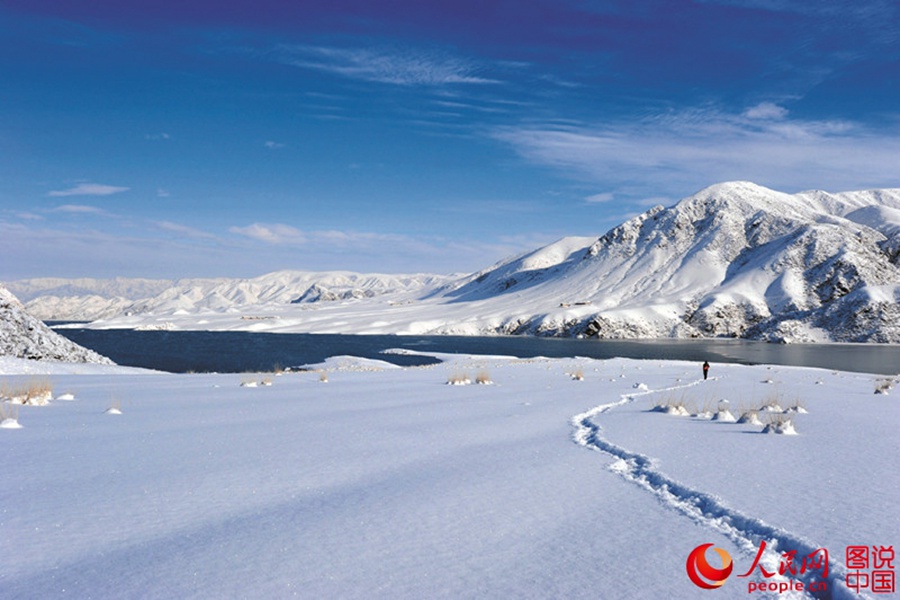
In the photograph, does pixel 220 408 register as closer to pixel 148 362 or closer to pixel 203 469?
pixel 203 469

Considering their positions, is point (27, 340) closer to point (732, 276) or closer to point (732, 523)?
point (732, 523)

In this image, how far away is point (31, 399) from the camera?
1145cm

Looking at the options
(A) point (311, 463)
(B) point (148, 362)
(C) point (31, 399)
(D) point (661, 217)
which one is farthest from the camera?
(D) point (661, 217)

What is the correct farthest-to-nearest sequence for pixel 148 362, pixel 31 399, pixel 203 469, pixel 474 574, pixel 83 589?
pixel 148 362 < pixel 31 399 < pixel 203 469 < pixel 474 574 < pixel 83 589

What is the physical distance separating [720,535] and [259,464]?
189 inches

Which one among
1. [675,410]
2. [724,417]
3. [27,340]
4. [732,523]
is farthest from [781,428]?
[27,340]

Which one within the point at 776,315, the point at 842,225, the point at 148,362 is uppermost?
the point at 842,225

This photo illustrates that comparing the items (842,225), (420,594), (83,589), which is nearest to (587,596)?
(420,594)
